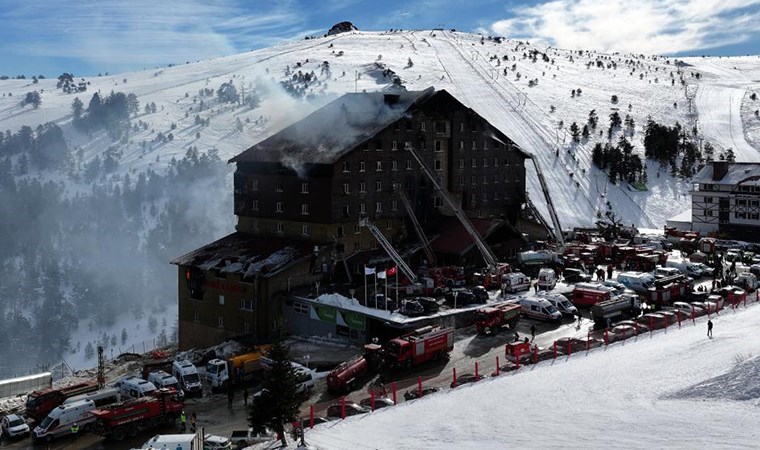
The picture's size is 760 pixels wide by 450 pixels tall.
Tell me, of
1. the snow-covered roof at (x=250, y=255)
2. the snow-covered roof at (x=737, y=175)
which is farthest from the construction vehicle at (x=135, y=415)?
the snow-covered roof at (x=737, y=175)

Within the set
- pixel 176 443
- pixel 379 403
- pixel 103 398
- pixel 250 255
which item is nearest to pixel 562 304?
pixel 379 403

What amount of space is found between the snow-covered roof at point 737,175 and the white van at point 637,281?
28496mm

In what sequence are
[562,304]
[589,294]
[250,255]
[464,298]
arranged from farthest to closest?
[250,255]
[589,294]
[464,298]
[562,304]

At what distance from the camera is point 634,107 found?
151 metres

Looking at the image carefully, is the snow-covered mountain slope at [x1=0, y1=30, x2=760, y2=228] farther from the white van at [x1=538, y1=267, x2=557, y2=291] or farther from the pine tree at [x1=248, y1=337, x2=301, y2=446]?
the pine tree at [x1=248, y1=337, x2=301, y2=446]

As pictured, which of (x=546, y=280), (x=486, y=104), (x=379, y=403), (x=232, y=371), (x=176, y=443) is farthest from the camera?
(x=486, y=104)

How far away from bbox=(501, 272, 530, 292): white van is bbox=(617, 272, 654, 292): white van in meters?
7.61

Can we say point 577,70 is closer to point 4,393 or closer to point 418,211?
point 418,211

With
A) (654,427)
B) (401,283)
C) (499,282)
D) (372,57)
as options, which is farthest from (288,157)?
(372,57)

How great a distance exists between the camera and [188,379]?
37156 mm

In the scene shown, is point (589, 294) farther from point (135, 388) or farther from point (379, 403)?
point (135, 388)

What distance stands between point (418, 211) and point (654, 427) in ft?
122

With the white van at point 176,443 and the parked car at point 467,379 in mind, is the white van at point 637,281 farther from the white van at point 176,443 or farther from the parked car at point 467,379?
the white van at point 176,443

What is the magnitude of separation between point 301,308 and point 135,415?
1690 cm
